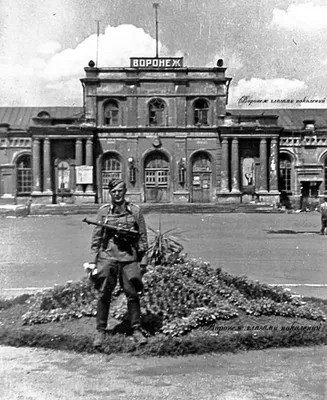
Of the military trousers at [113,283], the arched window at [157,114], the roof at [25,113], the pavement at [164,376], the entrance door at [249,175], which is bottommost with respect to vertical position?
the pavement at [164,376]

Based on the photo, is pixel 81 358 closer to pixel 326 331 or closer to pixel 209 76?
pixel 326 331

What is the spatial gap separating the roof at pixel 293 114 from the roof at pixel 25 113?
45.0 ft

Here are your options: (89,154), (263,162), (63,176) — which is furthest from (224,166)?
(63,176)

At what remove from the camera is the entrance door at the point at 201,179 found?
3947cm

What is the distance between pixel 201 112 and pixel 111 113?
642 centimetres

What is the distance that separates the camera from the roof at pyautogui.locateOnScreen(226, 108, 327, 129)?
45.6m

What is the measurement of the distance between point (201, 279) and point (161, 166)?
106 ft

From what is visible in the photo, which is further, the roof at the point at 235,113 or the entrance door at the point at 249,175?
the roof at the point at 235,113

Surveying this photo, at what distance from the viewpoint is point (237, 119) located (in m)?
39.4

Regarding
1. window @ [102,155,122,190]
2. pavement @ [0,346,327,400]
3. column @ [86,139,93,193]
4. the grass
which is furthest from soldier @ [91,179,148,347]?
window @ [102,155,122,190]

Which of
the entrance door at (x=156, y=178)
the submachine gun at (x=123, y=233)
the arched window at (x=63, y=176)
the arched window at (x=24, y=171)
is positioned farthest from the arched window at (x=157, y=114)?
the submachine gun at (x=123, y=233)

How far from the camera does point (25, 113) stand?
156 ft

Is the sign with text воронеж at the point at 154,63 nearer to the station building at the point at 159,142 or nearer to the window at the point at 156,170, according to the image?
the station building at the point at 159,142

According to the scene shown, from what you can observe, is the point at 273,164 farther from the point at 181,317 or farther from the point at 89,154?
the point at 181,317
